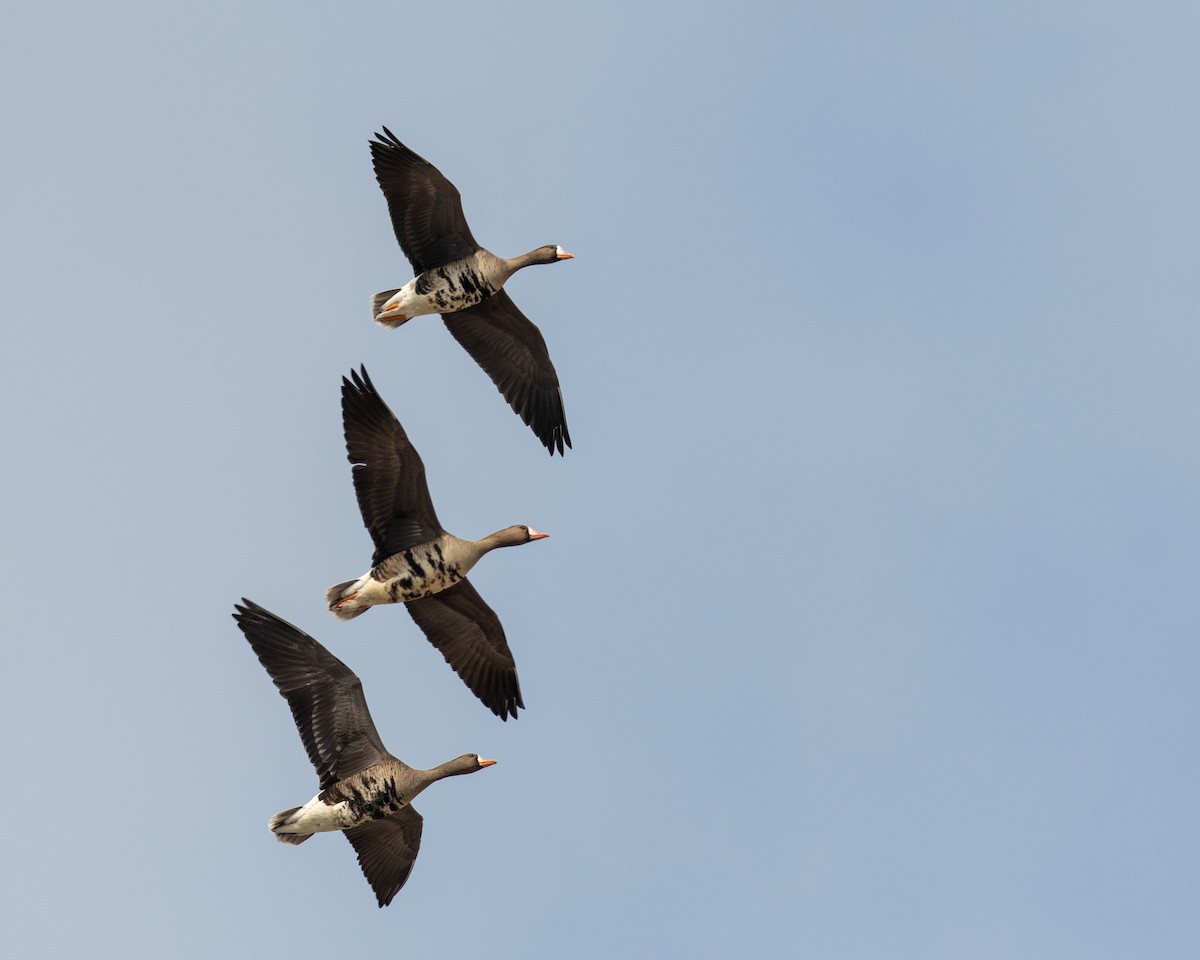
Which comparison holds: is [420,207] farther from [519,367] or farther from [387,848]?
[387,848]

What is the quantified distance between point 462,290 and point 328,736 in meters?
7.26

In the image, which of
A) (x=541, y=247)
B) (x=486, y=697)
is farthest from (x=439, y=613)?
(x=541, y=247)

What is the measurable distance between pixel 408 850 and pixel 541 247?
32.4 ft

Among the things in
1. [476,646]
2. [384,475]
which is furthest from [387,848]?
[384,475]

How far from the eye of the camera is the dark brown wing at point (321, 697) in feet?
86.8

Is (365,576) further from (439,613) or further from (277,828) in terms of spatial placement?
(277,828)

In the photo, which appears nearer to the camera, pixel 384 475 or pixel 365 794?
pixel 365 794

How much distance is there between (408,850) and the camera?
2744 centimetres

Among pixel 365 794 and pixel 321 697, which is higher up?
pixel 321 697

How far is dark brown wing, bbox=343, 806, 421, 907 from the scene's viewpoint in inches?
1072

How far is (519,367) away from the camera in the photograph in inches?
1206

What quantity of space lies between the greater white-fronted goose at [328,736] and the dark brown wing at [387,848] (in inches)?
27.1

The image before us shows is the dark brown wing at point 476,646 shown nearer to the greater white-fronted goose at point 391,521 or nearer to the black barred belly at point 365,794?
the greater white-fronted goose at point 391,521

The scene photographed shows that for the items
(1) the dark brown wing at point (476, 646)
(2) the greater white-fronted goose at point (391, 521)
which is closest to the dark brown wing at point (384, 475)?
(2) the greater white-fronted goose at point (391, 521)
